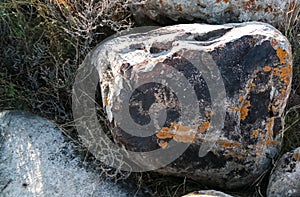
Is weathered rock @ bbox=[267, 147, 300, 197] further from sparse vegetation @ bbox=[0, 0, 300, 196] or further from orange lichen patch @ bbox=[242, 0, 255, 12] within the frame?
orange lichen patch @ bbox=[242, 0, 255, 12]

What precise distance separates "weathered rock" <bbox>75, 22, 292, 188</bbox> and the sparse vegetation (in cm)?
48

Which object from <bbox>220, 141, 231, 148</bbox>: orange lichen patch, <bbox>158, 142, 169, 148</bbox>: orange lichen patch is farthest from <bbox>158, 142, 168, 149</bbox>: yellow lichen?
<bbox>220, 141, 231, 148</bbox>: orange lichen patch

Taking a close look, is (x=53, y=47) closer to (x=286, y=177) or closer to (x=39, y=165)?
(x=39, y=165)

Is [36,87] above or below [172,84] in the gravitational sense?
below

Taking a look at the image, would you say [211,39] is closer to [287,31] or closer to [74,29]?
[287,31]

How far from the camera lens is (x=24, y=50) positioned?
3285 mm

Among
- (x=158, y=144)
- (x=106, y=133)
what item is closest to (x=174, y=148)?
(x=158, y=144)

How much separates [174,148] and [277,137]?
24.7 inches

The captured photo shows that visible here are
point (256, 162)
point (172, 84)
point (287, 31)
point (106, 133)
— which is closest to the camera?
point (172, 84)

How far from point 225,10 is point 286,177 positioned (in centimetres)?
114

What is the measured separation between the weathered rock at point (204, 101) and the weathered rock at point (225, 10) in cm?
43

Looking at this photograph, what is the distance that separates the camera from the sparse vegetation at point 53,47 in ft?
10.1

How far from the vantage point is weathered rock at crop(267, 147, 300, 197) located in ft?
8.22

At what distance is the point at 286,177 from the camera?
2.55 m
